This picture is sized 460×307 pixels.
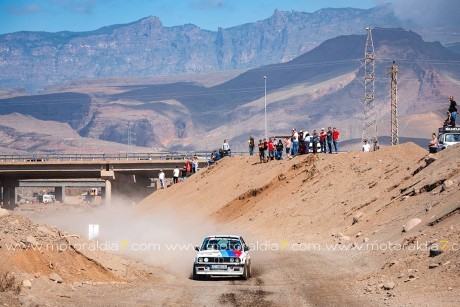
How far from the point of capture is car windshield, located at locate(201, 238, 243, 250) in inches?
1077

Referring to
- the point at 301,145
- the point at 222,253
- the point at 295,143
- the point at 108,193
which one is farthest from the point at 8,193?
the point at 222,253

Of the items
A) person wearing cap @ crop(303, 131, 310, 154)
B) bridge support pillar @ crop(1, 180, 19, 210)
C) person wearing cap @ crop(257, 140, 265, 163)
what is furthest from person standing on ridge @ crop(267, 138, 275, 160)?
bridge support pillar @ crop(1, 180, 19, 210)

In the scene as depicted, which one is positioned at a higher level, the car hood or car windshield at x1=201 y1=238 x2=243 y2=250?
car windshield at x1=201 y1=238 x2=243 y2=250

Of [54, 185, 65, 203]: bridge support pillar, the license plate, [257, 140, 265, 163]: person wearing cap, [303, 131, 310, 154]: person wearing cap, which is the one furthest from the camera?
[54, 185, 65, 203]: bridge support pillar

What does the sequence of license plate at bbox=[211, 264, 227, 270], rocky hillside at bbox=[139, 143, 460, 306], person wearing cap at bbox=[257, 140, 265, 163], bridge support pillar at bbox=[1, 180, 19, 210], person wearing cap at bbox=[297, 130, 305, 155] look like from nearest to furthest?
rocky hillside at bbox=[139, 143, 460, 306] < license plate at bbox=[211, 264, 227, 270] < person wearing cap at bbox=[297, 130, 305, 155] < person wearing cap at bbox=[257, 140, 265, 163] < bridge support pillar at bbox=[1, 180, 19, 210]

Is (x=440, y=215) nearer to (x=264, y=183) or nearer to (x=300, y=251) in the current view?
(x=300, y=251)

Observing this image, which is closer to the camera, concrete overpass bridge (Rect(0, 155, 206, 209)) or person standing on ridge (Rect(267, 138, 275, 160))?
person standing on ridge (Rect(267, 138, 275, 160))

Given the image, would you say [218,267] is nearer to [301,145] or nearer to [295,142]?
[295,142]

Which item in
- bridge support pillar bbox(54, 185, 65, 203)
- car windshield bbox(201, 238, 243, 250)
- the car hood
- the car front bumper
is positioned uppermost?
car windshield bbox(201, 238, 243, 250)

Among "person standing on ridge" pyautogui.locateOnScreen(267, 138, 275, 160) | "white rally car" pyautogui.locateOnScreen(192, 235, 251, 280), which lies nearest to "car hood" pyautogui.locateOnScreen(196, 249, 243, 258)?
"white rally car" pyautogui.locateOnScreen(192, 235, 251, 280)

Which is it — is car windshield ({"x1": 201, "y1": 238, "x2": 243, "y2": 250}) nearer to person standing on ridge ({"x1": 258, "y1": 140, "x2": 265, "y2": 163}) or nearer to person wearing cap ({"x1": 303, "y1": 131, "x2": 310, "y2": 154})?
person wearing cap ({"x1": 303, "y1": 131, "x2": 310, "y2": 154})

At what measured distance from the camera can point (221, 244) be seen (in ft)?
90.7

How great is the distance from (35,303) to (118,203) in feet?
275

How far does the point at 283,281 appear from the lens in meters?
25.5
